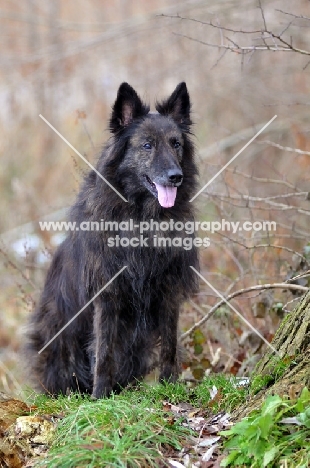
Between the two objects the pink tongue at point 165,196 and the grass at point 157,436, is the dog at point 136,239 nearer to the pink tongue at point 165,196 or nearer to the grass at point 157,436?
the pink tongue at point 165,196

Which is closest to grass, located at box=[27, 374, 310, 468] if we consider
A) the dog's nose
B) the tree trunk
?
the tree trunk

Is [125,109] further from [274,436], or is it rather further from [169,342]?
[274,436]

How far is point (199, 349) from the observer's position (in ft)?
22.9

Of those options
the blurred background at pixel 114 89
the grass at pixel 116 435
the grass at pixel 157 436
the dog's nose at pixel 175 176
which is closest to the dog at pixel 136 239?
the dog's nose at pixel 175 176

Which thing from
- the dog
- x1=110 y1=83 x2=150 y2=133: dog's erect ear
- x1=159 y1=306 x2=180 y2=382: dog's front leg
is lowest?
x1=159 y1=306 x2=180 y2=382: dog's front leg

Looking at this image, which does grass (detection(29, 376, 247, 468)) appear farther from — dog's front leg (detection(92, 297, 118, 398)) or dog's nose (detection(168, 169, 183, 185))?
dog's nose (detection(168, 169, 183, 185))

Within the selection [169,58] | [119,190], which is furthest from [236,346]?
[169,58]

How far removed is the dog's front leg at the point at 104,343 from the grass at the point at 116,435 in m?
0.93

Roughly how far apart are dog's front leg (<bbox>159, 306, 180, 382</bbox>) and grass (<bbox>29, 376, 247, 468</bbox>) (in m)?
1.13

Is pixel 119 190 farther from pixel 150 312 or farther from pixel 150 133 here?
pixel 150 312

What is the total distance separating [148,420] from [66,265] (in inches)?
95.9

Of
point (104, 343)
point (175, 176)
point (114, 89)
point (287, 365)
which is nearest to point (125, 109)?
point (175, 176)

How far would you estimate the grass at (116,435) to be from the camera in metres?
3.69

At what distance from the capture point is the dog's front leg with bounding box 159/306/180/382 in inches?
232
